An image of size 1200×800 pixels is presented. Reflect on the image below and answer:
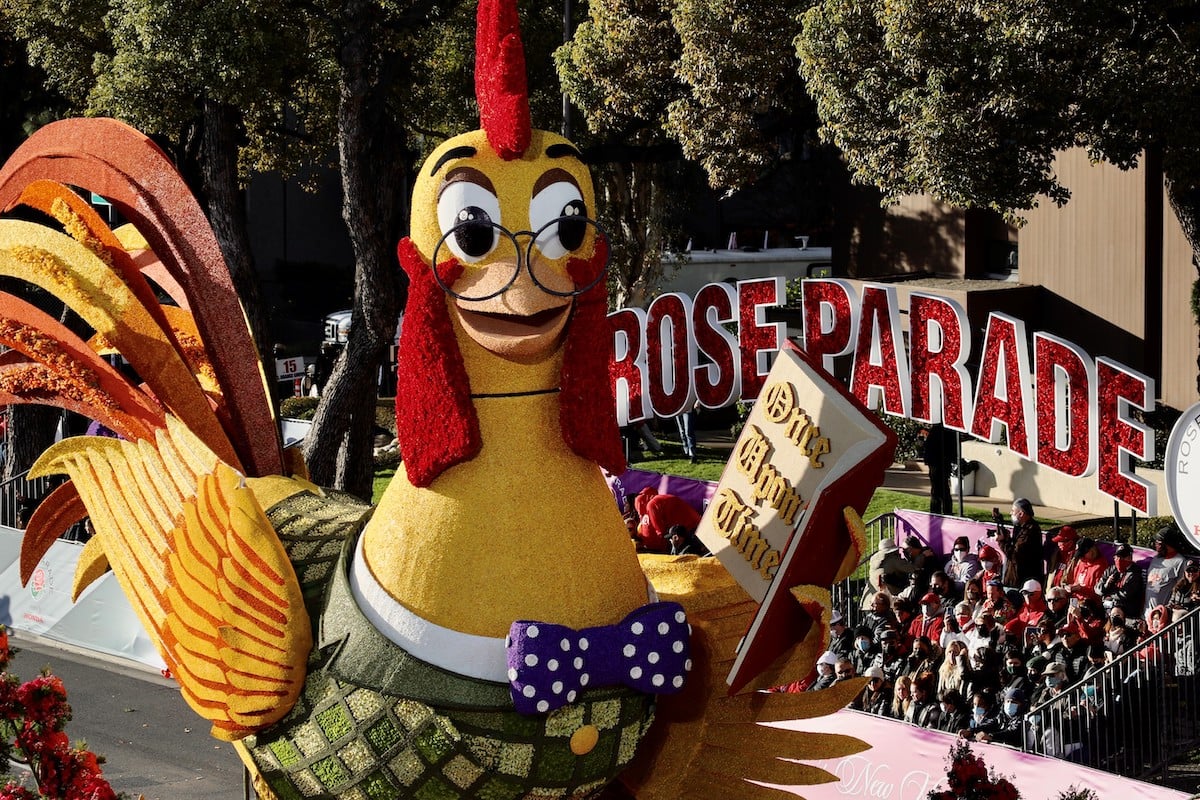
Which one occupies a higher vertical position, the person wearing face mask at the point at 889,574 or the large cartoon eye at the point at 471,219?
the large cartoon eye at the point at 471,219

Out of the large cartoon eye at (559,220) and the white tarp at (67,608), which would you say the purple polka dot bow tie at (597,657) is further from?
the white tarp at (67,608)

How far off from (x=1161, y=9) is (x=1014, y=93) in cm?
149

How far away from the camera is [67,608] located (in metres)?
16.6

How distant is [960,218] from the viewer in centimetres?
2489

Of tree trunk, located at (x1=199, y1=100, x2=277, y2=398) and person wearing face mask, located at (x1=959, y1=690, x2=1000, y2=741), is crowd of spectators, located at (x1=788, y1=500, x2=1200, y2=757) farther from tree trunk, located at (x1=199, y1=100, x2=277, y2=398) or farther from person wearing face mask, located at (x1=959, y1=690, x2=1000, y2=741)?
tree trunk, located at (x1=199, y1=100, x2=277, y2=398)

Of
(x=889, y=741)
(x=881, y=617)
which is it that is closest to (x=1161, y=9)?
(x=881, y=617)

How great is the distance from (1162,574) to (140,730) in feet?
28.5

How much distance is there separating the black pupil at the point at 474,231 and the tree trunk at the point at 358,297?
34.6 ft

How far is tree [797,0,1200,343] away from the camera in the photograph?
47.8 ft

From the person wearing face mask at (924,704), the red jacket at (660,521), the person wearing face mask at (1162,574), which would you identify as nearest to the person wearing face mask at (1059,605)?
the person wearing face mask at (1162,574)

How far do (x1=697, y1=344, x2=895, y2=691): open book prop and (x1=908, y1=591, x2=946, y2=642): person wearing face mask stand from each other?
5.38m

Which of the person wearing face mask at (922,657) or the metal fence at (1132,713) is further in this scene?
the person wearing face mask at (922,657)

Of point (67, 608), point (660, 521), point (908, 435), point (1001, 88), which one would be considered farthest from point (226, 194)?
point (1001, 88)

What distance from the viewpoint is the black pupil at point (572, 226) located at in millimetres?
6676
